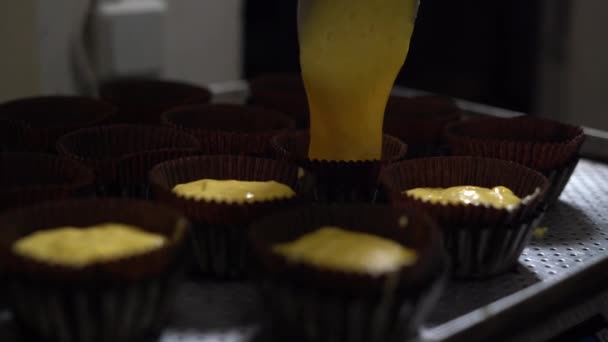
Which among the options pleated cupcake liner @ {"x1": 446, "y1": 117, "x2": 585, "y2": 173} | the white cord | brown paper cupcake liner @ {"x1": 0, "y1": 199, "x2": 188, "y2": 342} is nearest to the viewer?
brown paper cupcake liner @ {"x1": 0, "y1": 199, "x2": 188, "y2": 342}

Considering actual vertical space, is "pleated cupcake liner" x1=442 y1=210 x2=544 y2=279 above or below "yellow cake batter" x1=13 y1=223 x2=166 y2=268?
below

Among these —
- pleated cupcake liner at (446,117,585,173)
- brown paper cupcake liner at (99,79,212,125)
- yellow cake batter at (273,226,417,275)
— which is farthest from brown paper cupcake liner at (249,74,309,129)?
yellow cake batter at (273,226,417,275)

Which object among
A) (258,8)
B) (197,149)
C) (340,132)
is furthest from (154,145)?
(258,8)

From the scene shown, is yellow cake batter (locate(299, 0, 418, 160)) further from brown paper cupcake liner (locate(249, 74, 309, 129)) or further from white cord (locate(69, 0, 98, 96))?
white cord (locate(69, 0, 98, 96))

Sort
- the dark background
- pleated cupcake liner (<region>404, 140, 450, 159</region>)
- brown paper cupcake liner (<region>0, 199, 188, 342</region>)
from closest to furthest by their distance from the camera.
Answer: brown paper cupcake liner (<region>0, 199, 188, 342</region>)
pleated cupcake liner (<region>404, 140, 450, 159</region>)
the dark background

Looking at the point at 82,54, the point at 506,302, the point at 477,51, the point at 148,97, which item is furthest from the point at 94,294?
the point at 477,51

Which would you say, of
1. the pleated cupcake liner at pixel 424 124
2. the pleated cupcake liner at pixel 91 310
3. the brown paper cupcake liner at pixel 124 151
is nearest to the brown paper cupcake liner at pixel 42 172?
the brown paper cupcake liner at pixel 124 151
